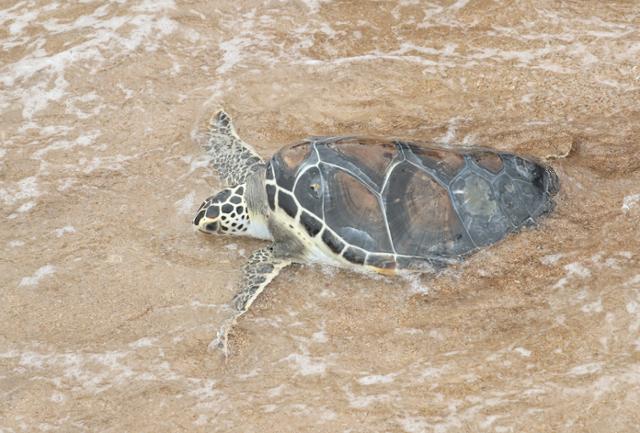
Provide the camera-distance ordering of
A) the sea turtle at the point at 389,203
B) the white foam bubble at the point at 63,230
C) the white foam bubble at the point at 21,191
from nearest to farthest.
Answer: the sea turtle at the point at 389,203 → the white foam bubble at the point at 63,230 → the white foam bubble at the point at 21,191

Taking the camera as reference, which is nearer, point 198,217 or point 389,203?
point 389,203

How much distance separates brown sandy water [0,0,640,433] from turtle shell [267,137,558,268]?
21cm

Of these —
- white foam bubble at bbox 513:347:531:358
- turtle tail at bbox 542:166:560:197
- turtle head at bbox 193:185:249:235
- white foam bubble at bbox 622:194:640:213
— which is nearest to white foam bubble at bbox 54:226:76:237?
turtle head at bbox 193:185:249:235

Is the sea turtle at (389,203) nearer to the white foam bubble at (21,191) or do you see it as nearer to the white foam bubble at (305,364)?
the white foam bubble at (305,364)

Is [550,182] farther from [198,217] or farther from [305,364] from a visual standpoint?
[198,217]

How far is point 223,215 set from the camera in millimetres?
4223

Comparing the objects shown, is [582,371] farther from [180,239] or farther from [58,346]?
[58,346]

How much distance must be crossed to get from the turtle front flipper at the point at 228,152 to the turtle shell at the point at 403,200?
628 millimetres

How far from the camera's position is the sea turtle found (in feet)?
12.9

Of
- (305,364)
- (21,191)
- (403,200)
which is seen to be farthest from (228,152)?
(305,364)

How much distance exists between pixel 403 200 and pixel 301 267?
908 millimetres

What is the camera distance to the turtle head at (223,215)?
167 inches

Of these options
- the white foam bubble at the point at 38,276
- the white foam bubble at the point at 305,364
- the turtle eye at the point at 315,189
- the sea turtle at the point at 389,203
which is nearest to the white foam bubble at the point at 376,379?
the white foam bubble at the point at 305,364

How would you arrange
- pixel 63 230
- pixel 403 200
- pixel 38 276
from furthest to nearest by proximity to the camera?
pixel 63 230
pixel 38 276
pixel 403 200
